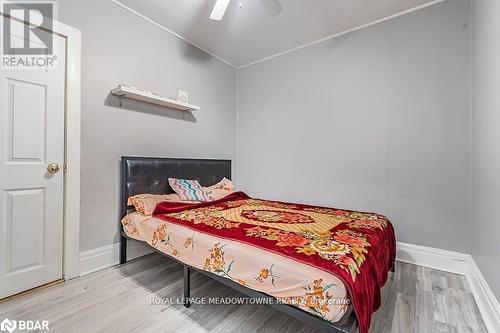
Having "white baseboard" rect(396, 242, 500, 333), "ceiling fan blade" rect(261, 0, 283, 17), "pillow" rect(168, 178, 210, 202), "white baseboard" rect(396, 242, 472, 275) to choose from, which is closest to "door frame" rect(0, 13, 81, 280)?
"pillow" rect(168, 178, 210, 202)

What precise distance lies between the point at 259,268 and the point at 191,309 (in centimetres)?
78

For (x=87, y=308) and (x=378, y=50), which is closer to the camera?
(x=87, y=308)

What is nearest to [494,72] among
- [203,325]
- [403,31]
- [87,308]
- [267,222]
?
[403,31]

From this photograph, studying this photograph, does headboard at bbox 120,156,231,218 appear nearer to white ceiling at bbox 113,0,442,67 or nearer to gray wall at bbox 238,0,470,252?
gray wall at bbox 238,0,470,252

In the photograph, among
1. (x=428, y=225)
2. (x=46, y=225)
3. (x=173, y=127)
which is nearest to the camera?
(x=46, y=225)

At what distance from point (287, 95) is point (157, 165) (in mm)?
2150

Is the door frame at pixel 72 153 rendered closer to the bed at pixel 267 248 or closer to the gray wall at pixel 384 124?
the bed at pixel 267 248

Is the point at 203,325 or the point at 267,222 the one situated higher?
the point at 267,222

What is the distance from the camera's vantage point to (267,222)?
191 cm

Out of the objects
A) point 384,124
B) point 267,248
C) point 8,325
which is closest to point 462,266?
point 384,124

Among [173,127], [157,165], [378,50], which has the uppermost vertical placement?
[378,50]

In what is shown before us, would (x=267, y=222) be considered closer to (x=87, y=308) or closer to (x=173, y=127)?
(x=87, y=308)

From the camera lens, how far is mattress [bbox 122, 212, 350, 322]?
1.05 m

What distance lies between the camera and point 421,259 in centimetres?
242
